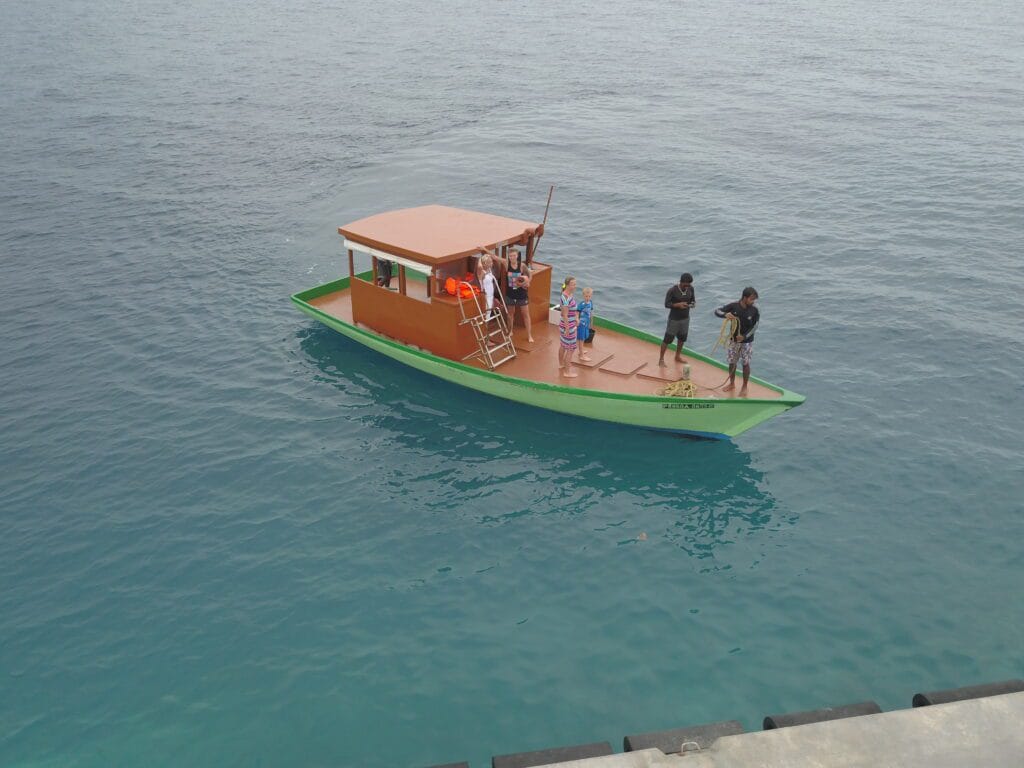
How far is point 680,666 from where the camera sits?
14930 mm

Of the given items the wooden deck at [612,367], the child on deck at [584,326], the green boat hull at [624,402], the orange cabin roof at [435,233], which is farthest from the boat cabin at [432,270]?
the child on deck at [584,326]

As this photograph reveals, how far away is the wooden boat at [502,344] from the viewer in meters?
20.1

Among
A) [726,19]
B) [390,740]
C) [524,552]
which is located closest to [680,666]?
[524,552]

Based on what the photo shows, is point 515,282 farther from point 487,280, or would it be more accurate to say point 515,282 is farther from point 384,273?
point 384,273

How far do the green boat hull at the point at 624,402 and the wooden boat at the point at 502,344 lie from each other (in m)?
0.03

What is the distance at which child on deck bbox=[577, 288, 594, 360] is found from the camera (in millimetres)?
21744

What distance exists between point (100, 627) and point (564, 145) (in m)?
38.1

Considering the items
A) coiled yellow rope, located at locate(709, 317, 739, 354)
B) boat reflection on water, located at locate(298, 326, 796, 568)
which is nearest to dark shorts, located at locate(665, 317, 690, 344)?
coiled yellow rope, located at locate(709, 317, 739, 354)

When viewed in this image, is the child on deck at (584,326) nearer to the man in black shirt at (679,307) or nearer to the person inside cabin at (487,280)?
the man in black shirt at (679,307)

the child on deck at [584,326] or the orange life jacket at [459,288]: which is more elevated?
the orange life jacket at [459,288]

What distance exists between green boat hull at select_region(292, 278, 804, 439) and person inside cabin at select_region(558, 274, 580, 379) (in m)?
0.86

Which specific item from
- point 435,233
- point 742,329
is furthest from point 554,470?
point 435,233

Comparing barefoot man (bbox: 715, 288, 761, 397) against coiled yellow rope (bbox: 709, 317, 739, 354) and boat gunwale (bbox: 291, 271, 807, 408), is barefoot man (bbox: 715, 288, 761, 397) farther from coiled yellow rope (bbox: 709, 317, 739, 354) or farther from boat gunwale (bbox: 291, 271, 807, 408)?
boat gunwale (bbox: 291, 271, 807, 408)

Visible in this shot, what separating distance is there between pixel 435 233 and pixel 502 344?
3.55 metres
